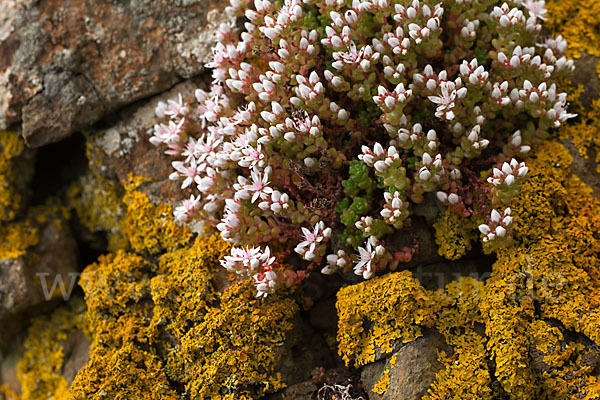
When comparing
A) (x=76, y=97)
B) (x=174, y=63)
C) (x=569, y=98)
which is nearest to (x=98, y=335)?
(x=76, y=97)

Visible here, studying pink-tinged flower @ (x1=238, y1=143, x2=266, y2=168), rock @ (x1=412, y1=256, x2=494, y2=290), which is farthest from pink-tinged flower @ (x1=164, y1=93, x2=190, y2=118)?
rock @ (x1=412, y1=256, x2=494, y2=290)

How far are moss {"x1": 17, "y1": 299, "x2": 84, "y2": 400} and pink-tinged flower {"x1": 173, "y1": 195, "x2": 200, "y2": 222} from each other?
1774 mm

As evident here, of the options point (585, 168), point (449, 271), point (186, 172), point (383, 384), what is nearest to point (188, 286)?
point (186, 172)

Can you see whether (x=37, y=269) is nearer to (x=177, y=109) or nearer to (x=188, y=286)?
(x=188, y=286)

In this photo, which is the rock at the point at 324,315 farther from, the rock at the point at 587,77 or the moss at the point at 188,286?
the rock at the point at 587,77

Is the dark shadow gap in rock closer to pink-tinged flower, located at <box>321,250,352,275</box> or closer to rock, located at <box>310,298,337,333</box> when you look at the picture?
rock, located at <box>310,298,337,333</box>

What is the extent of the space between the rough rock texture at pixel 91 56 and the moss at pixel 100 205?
0.61 m

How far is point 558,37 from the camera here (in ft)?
14.0

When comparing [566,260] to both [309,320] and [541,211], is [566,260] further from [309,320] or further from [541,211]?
[309,320]

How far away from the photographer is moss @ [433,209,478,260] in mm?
3859

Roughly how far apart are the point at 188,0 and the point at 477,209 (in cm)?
304

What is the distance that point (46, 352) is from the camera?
5.21m

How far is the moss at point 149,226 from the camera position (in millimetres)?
4477

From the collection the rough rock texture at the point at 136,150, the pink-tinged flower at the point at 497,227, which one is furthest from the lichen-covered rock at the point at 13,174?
the pink-tinged flower at the point at 497,227
